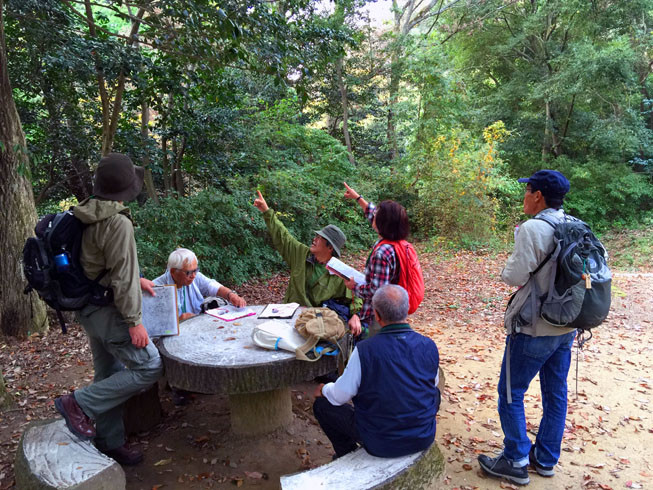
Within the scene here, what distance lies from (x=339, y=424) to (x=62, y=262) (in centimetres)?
200

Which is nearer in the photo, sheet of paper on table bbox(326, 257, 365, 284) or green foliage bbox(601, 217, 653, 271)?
sheet of paper on table bbox(326, 257, 365, 284)

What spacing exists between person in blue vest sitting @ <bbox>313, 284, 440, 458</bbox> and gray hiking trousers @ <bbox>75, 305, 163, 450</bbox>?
137 cm

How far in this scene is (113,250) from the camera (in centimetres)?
272

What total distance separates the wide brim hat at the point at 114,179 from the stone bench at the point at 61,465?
5.16 ft

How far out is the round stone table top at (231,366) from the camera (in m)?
2.80

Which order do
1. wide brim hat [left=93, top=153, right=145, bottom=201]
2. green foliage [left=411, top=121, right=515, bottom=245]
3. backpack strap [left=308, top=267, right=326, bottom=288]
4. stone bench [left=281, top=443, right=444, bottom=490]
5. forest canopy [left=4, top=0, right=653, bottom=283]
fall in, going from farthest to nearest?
green foliage [left=411, top=121, right=515, bottom=245], forest canopy [left=4, top=0, right=653, bottom=283], backpack strap [left=308, top=267, right=326, bottom=288], wide brim hat [left=93, top=153, right=145, bottom=201], stone bench [left=281, top=443, right=444, bottom=490]

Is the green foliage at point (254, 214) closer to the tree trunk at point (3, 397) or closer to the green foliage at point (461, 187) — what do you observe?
the green foliage at point (461, 187)

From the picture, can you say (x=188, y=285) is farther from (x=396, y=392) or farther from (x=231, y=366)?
(x=396, y=392)

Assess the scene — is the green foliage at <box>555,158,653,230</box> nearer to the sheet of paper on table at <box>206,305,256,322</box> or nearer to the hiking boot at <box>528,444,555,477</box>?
the hiking boot at <box>528,444,555,477</box>

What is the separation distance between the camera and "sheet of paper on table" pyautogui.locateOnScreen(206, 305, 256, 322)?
149 inches

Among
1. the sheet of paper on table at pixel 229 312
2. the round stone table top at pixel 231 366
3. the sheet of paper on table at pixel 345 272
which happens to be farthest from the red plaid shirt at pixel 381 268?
the sheet of paper on table at pixel 229 312

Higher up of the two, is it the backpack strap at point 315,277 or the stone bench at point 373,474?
the backpack strap at point 315,277

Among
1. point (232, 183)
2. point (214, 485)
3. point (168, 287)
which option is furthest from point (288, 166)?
point (214, 485)

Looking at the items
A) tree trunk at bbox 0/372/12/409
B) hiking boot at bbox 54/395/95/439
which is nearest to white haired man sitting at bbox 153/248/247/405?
hiking boot at bbox 54/395/95/439
